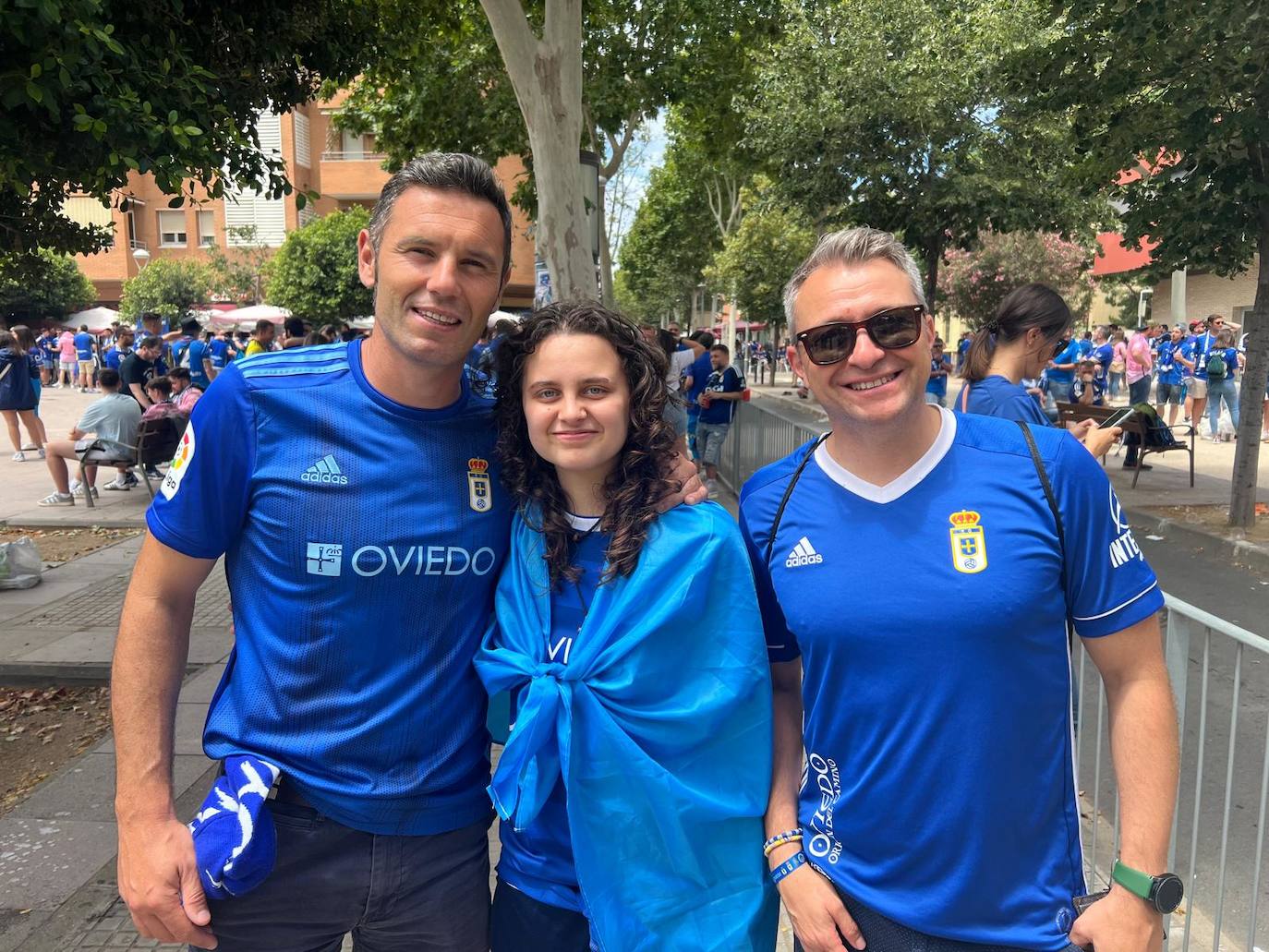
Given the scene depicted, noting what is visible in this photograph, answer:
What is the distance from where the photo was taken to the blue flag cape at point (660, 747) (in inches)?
63.2

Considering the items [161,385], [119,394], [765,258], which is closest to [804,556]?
[119,394]

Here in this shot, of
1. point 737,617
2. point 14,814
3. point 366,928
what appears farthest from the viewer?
point 14,814

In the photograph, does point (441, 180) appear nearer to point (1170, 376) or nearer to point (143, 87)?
point (143, 87)

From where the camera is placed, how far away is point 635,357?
1.87m

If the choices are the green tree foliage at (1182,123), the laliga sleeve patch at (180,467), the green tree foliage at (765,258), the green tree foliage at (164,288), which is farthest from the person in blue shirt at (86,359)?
the laliga sleeve patch at (180,467)

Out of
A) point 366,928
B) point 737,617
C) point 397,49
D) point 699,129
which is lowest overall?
point 366,928

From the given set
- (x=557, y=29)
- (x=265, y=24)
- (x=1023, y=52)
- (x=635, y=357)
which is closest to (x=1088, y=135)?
(x=1023, y=52)

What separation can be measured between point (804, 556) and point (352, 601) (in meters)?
0.86

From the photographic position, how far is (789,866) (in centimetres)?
168

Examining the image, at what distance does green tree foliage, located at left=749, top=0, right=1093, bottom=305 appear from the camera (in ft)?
44.6

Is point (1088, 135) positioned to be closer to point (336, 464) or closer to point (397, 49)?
point (397, 49)

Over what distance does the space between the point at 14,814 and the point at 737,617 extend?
12.1 feet

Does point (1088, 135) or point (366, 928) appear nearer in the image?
point (366, 928)

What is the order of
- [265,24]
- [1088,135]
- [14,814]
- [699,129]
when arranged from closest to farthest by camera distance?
[14,814]
[265,24]
[1088,135]
[699,129]
